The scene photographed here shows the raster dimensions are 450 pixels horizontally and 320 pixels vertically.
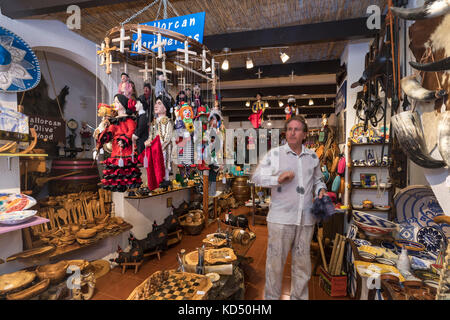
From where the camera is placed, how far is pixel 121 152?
1.75m

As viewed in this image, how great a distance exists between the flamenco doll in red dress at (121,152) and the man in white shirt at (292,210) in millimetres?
1037

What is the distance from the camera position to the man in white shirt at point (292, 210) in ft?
5.08

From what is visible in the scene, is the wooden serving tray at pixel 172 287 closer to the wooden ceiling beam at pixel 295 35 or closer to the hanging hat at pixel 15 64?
the hanging hat at pixel 15 64

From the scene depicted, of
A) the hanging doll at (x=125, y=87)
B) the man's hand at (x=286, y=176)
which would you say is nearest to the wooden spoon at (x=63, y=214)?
the hanging doll at (x=125, y=87)

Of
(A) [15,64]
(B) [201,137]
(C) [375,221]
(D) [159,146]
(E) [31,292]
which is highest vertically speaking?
(A) [15,64]

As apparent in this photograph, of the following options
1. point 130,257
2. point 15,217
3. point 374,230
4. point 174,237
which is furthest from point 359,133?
point 15,217

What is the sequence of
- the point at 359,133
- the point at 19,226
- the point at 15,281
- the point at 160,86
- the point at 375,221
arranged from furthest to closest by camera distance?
the point at 359,133 → the point at 375,221 → the point at 160,86 → the point at 19,226 → the point at 15,281

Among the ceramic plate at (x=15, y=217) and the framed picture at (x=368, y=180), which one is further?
the framed picture at (x=368, y=180)

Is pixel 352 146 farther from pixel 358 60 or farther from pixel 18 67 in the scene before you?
pixel 18 67

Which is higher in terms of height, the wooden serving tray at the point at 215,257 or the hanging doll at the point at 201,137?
the hanging doll at the point at 201,137

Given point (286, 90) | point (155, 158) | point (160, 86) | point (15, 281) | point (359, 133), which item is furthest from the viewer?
point (286, 90)

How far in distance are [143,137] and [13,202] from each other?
4.38 ft

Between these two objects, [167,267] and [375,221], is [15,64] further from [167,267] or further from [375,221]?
[375,221]

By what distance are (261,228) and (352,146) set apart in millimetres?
2378
